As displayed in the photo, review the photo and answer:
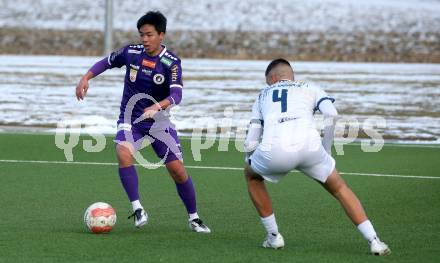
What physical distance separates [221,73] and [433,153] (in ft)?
56.1

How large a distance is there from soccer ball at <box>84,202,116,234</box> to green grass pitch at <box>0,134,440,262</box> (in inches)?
3.4

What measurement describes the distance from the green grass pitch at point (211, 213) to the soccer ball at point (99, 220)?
0.28 ft

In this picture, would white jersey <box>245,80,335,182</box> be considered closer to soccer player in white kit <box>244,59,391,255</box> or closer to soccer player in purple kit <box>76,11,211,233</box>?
soccer player in white kit <box>244,59,391,255</box>

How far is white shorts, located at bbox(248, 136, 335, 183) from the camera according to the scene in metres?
9.48

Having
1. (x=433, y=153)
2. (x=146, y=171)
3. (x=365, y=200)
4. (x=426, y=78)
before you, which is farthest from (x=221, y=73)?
(x=365, y=200)

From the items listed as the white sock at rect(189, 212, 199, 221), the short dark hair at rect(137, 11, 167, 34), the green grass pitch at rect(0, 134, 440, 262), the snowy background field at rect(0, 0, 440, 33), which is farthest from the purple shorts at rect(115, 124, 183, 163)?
the snowy background field at rect(0, 0, 440, 33)

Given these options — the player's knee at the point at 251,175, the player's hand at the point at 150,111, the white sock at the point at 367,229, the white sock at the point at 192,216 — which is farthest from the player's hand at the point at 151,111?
the white sock at the point at 367,229

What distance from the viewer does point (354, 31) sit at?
186 feet

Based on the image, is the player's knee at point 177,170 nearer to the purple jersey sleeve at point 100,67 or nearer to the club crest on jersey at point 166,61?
the club crest on jersey at point 166,61

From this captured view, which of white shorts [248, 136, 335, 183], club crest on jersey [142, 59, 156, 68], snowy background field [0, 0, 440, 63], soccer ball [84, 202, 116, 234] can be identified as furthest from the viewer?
snowy background field [0, 0, 440, 63]

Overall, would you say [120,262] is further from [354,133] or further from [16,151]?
[354,133]

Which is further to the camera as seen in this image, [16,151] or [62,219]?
[16,151]

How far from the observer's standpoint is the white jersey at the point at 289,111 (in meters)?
9.57

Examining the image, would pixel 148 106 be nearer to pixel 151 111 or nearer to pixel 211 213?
pixel 151 111
